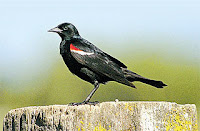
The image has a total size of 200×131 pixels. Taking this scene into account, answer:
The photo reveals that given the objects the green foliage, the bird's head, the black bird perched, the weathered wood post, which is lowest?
the weathered wood post

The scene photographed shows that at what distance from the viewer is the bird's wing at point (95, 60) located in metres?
5.83

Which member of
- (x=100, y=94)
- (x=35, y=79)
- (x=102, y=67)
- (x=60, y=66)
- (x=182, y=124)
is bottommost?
(x=182, y=124)

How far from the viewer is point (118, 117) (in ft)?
11.9

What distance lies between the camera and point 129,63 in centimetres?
2230

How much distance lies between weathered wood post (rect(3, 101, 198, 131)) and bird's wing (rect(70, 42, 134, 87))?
6.97 ft

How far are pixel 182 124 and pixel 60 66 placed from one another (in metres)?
18.5

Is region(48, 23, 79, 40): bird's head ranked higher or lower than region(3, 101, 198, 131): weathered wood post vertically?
higher

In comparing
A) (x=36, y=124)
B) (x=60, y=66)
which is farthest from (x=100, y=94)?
(x=36, y=124)

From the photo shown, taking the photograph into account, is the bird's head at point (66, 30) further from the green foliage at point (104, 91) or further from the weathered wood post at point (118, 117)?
the green foliage at point (104, 91)

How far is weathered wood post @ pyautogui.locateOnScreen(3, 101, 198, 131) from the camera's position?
3.59 metres

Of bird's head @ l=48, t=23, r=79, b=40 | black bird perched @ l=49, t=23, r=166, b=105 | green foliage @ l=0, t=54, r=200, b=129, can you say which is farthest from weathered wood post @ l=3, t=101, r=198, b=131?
green foliage @ l=0, t=54, r=200, b=129

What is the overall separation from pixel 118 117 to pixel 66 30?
2858mm

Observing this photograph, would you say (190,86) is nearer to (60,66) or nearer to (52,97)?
(52,97)

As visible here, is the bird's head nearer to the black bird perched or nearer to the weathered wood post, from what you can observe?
the black bird perched
